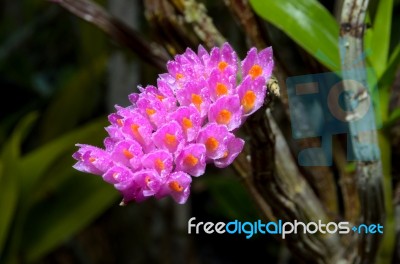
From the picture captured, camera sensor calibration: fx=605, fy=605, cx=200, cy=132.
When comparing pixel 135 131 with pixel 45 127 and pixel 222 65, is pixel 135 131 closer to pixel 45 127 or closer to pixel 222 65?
pixel 222 65

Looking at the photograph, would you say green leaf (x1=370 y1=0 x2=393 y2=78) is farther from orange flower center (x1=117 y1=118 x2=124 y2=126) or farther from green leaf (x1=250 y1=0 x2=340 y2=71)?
orange flower center (x1=117 y1=118 x2=124 y2=126)

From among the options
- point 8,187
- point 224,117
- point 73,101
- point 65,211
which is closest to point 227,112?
point 224,117

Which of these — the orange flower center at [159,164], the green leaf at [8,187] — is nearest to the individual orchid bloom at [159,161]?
the orange flower center at [159,164]

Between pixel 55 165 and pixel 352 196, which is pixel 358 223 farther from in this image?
pixel 55 165

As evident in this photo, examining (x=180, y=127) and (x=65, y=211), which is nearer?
(x=180, y=127)

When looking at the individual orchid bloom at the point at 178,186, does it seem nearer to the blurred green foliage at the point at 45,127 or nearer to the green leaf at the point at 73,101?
the blurred green foliage at the point at 45,127

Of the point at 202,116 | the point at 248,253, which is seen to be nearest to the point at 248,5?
the point at 202,116

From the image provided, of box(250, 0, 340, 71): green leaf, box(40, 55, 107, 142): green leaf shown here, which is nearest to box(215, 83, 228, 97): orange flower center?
box(250, 0, 340, 71): green leaf
